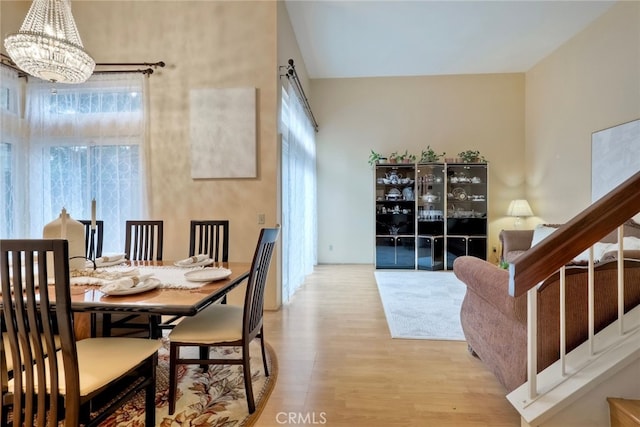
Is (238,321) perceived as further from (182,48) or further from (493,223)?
(493,223)

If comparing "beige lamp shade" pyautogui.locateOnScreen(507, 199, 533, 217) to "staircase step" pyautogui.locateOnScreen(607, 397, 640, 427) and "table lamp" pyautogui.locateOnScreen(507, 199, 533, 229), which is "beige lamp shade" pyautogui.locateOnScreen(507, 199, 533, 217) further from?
"staircase step" pyautogui.locateOnScreen(607, 397, 640, 427)

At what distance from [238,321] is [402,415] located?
1064mm

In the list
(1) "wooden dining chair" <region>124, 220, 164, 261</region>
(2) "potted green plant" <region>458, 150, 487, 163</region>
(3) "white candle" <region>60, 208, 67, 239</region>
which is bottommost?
Answer: (1) "wooden dining chair" <region>124, 220, 164, 261</region>

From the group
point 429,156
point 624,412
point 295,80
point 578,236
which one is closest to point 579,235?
point 578,236

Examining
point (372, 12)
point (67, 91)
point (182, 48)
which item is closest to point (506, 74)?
point (372, 12)

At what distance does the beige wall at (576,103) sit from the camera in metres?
3.60

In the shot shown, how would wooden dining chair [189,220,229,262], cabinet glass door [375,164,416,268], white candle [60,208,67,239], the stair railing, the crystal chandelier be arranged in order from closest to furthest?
1. the stair railing
2. white candle [60,208,67,239]
3. the crystal chandelier
4. wooden dining chair [189,220,229,262]
5. cabinet glass door [375,164,416,268]

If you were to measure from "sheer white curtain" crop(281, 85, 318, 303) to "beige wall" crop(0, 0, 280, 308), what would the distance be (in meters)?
0.32

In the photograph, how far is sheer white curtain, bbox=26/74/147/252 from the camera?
3.42 meters

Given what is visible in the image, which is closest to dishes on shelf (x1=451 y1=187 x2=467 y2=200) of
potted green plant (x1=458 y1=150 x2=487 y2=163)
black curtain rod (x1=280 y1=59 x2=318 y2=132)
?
potted green plant (x1=458 y1=150 x2=487 y2=163)

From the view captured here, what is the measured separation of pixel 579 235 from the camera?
112 cm

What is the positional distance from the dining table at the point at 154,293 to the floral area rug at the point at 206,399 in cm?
39

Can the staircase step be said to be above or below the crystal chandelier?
below

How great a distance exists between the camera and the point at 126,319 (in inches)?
86.1
